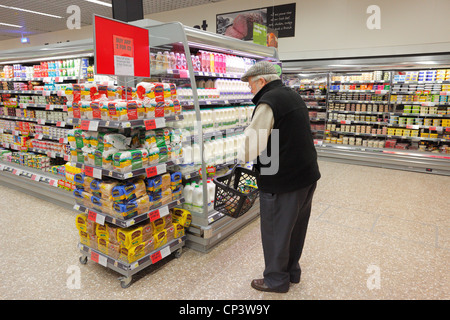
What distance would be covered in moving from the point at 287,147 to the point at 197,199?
1.39 metres

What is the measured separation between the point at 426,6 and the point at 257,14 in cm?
405

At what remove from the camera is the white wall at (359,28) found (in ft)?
21.3

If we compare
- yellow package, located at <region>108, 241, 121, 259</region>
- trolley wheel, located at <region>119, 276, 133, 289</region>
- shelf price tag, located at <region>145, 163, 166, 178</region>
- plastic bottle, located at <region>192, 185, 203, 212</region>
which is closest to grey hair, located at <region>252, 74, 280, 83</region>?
shelf price tag, located at <region>145, 163, 166, 178</region>

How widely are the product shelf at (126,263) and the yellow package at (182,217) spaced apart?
163 mm

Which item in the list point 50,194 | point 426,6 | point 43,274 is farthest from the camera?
point 426,6

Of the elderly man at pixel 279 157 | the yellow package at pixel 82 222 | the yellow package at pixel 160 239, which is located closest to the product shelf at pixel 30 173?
the yellow package at pixel 82 222

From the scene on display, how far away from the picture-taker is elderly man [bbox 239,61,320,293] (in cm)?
225

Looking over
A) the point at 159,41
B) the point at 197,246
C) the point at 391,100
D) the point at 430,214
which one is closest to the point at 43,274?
the point at 197,246

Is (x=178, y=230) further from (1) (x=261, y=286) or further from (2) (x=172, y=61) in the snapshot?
(2) (x=172, y=61)

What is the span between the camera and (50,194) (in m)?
4.65

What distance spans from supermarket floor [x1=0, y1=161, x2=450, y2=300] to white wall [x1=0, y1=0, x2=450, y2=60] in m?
3.90

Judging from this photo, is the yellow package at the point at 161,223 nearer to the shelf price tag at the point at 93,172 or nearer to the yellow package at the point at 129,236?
the yellow package at the point at 129,236

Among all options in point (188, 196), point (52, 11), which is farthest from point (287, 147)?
point (52, 11)

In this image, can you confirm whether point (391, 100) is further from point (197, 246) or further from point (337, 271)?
point (197, 246)
